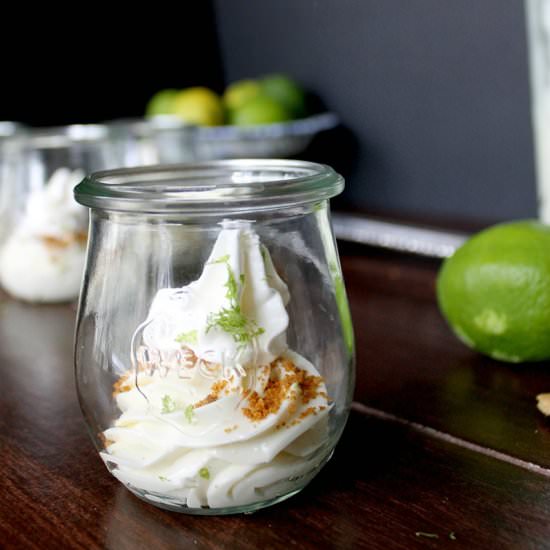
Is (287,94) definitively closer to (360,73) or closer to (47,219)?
(360,73)

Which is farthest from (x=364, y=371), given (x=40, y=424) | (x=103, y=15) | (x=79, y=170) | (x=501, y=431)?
(x=103, y=15)

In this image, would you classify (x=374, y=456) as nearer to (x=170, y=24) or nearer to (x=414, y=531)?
(x=414, y=531)

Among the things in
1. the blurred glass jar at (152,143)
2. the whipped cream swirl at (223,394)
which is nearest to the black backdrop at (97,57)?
the blurred glass jar at (152,143)

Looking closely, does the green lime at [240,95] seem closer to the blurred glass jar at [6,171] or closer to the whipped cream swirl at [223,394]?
the blurred glass jar at [6,171]

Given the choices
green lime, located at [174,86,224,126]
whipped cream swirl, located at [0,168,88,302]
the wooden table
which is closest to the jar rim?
the wooden table

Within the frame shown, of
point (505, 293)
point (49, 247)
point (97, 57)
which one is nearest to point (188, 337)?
point (505, 293)

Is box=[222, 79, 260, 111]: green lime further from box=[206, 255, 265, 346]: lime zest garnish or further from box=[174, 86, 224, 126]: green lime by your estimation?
box=[206, 255, 265, 346]: lime zest garnish
